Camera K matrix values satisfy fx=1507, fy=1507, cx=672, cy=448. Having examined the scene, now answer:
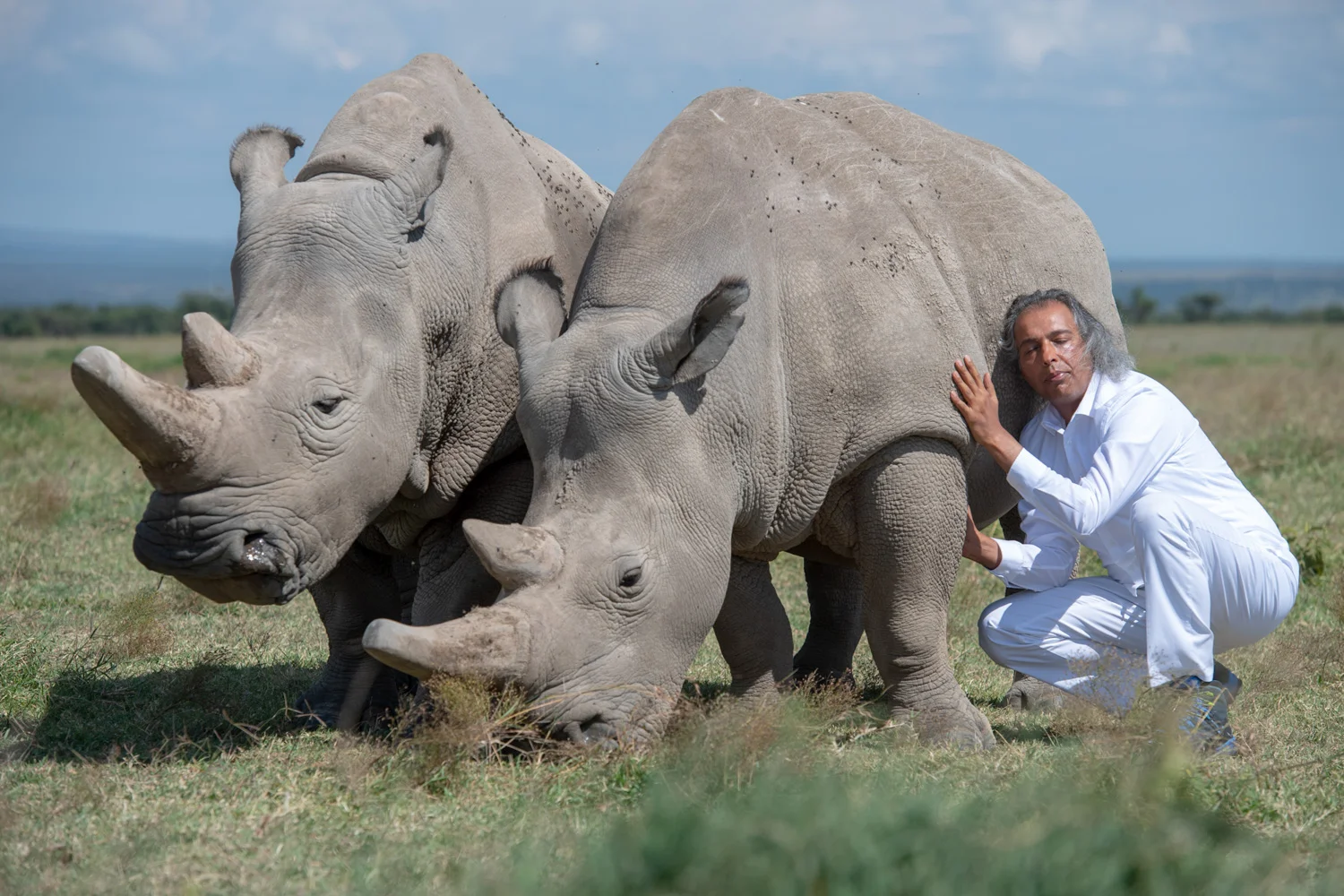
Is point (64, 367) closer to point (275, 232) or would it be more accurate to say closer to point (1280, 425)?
point (1280, 425)

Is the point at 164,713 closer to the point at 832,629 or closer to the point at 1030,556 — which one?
the point at 832,629

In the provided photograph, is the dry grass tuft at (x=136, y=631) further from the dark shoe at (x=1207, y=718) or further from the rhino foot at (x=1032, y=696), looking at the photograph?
the dark shoe at (x=1207, y=718)

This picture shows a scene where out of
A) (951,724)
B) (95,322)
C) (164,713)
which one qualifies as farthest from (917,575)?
(95,322)

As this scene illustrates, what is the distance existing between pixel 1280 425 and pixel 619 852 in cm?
1192

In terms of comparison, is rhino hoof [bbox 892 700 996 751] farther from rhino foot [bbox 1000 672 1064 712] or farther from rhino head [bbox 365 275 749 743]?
rhino head [bbox 365 275 749 743]

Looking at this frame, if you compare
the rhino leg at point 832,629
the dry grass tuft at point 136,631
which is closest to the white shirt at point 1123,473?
the rhino leg at point 832,629

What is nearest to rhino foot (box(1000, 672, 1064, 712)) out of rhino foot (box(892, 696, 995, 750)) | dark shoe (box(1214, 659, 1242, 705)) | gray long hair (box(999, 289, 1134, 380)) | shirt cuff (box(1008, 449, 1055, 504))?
rhino foot (box(892, 696, 995, 750))

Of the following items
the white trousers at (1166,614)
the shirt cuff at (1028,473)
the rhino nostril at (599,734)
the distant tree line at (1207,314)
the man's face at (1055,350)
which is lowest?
the distant tree line at (1207,314)

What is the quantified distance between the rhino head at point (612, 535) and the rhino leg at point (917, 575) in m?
0.64

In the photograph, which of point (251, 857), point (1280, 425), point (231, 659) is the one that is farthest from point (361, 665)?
point (1280, 425)

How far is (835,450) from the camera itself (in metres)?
5.09

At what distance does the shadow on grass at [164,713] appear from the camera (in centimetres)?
494

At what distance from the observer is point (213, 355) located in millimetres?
4484

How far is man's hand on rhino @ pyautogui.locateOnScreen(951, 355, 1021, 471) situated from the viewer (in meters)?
5.19
